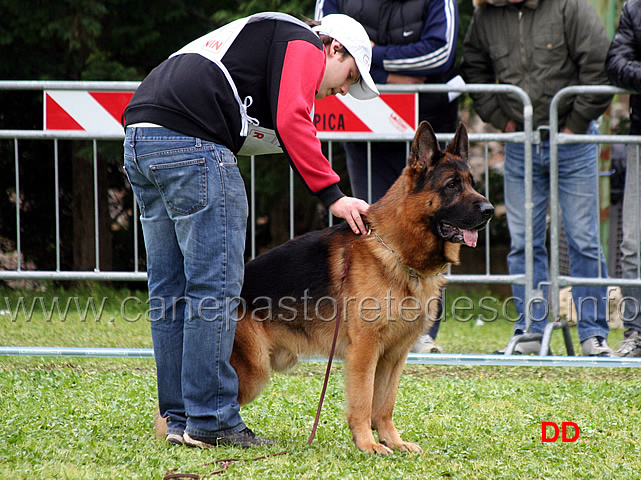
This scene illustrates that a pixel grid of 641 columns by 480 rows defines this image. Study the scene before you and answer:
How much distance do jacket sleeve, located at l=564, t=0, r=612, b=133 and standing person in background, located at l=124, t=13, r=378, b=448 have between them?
276 cm

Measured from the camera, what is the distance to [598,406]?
4.17 meters

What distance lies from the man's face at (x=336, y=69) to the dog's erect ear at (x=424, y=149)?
404 mm

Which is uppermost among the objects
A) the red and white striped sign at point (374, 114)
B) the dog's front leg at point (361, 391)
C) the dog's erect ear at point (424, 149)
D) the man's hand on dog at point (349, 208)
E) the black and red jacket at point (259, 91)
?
the red and white striped sign at point (374, 114)

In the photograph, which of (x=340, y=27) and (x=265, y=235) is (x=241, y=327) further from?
(x=265, y=235)

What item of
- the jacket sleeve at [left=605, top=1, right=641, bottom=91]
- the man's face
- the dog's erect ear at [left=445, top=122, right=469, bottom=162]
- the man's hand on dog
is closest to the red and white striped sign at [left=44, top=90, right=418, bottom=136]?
the jacket sleeve at [left=605, top=1, right=641, bottom=91]

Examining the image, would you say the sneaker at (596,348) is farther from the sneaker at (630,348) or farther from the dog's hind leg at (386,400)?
the dog's hind leg at (386,400)

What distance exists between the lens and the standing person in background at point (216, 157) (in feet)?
10.3

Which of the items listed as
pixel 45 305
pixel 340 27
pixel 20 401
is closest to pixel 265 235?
pixel 45 305

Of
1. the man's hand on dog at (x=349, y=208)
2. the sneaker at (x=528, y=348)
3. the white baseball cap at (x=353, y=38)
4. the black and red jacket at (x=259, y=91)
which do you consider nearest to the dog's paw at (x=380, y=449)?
the man's hand on dog at (x=349, y=208)

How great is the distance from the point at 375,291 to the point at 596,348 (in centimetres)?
266

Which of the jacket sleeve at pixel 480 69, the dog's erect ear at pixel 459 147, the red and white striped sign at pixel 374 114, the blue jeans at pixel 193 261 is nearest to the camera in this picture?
the blue jeans at pixel 193 261

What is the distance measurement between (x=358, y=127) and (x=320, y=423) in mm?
2517

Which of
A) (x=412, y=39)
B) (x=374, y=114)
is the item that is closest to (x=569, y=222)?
(x=374, y=114)

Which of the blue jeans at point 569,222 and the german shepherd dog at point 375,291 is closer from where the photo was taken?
the german shepherd dog at point 375,291
